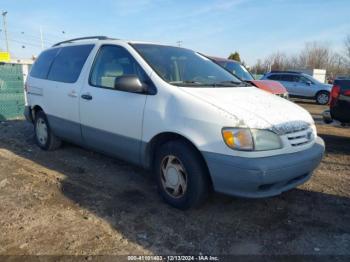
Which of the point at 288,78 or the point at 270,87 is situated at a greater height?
the point at 270,87

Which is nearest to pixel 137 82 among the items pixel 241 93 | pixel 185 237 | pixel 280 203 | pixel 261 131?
pixel 241 93

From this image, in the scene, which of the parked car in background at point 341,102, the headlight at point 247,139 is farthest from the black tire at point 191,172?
the parked car in background at point 341,102

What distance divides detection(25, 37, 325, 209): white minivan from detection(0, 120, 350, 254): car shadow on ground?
30 centimetres

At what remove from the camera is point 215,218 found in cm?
338

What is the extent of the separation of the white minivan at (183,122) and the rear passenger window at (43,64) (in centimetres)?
68

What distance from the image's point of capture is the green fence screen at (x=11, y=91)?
9383mm

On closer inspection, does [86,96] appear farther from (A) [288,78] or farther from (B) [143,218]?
(A) [288,78]

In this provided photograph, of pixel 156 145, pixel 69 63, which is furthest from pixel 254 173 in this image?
pixel 69 63

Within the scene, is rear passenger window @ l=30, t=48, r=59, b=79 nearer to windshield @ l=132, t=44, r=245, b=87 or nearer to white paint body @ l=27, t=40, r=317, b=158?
white paint body @ l=27, t=40, r=317, b=158

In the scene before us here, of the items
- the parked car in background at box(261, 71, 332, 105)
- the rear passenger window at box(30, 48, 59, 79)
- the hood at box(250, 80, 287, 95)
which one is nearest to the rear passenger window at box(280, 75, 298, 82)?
the parked car in background at box(261, 71, 332, 105)

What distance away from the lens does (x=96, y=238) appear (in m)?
2.99

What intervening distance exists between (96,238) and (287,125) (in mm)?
2102

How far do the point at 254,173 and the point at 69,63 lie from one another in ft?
11.3

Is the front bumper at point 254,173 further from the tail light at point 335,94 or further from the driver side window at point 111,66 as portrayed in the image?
the tail light at point 335,94
